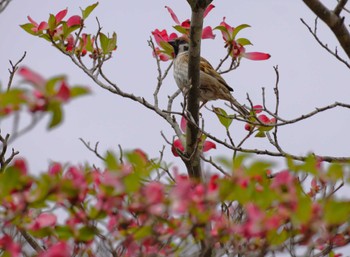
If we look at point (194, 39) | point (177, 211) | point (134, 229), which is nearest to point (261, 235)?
point (177, 211)

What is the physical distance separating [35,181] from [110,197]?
0.78 ft

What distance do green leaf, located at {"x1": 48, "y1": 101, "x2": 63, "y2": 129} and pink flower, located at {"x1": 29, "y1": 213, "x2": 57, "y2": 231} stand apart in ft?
2.04

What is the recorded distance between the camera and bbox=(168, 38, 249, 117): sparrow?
5.49 m

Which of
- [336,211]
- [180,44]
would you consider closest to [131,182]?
[336,211]

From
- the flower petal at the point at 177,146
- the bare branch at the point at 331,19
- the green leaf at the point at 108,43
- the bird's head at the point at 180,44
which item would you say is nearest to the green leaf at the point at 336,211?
the bare branch at the point at 331,19

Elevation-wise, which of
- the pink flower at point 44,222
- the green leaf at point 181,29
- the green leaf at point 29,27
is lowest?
the pink flower at point 44,222

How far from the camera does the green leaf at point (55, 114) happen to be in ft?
5.23

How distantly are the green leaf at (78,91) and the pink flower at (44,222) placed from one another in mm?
697

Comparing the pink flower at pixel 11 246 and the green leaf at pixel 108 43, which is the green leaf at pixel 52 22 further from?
the pink flower at pixel 11 246

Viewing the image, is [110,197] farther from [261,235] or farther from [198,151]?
[198,151]

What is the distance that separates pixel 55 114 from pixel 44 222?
0.64 m

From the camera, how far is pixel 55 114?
1603 mm

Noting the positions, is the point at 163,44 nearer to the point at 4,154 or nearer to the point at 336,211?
the point at 4,154

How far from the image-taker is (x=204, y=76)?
232 inches
